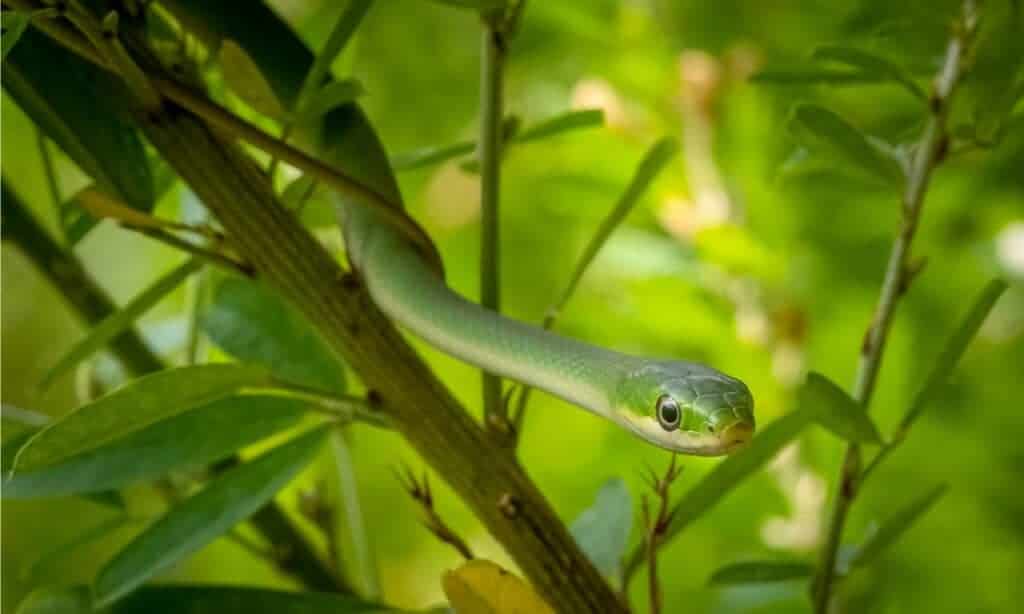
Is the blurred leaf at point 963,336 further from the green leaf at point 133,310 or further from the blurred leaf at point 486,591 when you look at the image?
the green leaf at point 133,310

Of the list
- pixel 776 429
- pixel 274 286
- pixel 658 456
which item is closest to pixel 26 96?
pixel 274 286

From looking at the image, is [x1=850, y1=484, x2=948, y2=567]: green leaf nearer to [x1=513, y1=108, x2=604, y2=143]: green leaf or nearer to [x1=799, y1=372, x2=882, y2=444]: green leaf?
[x1=799, y1=372, x2=882, y2=444]: green leaf

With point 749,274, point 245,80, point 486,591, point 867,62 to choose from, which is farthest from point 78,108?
point 749,274

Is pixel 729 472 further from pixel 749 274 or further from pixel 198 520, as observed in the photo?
pixel 749 274

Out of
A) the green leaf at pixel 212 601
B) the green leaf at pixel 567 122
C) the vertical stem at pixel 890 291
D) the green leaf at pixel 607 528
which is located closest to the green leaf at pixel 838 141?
the vertical stem at pixel 890 291

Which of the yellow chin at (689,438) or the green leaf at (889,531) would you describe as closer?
the yellow chin at (689,438)

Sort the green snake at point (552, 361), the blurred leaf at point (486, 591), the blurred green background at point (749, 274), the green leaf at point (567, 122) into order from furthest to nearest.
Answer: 1. the blurred green background at point (749, 274)
2. the green leaf at point (567, 122)
3. the green snake at point (552, 361)
4. the blurred leaf at point (486, 591)

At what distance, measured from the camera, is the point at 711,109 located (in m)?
1.44

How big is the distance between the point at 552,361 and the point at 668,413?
0.26ft

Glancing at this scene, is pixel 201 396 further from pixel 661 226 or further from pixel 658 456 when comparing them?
pixel 661 226

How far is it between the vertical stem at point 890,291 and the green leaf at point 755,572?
17 mm

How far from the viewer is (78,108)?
685 mm

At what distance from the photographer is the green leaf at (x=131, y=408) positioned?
24.9 inches

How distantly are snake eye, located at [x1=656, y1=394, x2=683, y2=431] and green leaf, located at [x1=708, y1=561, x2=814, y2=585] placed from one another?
0.09 meters
